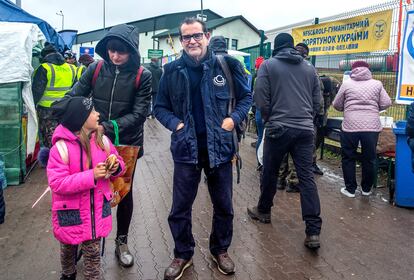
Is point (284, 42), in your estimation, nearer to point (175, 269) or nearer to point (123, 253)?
point (175, 269)

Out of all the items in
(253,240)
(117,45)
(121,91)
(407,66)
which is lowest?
(253,240)

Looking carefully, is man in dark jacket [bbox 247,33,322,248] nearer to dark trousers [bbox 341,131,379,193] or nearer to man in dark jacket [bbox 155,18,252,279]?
man in dark jacket [bbox 155,18,252,279]

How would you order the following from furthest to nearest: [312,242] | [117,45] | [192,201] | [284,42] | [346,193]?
1. [346,193]
2. [284,42]
3. [312,242]
4. [192,201]
5. [117,45]

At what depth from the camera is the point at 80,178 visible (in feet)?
8.50

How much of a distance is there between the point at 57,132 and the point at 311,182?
2.46 metres

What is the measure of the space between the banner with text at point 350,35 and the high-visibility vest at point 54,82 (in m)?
4.82

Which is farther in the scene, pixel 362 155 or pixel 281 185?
pixel 281 185

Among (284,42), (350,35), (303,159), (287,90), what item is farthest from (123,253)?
(350,35)

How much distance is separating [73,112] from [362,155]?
4.20 meters

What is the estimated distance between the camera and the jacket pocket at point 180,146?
315 centimetres

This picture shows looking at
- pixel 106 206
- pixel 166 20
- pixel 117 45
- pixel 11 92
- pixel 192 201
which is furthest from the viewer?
pixel 166 20

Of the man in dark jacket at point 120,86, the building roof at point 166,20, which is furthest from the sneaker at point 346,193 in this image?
the building roof at point 166,20

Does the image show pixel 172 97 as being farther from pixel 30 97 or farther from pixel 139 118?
pixel 30 97

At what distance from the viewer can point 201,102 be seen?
125 inches
